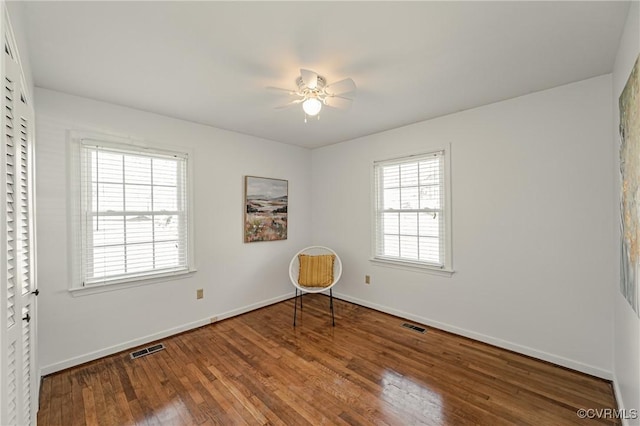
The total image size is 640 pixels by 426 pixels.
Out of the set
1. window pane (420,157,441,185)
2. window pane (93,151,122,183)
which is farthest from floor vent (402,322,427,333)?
window pane (93,151,122,183)

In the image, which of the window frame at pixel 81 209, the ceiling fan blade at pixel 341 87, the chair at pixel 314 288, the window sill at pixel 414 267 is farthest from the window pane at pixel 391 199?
the window frame at pixel 81 209

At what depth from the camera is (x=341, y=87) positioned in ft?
6.88

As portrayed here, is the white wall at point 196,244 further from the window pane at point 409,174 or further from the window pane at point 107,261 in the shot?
the window pane at point 409,174

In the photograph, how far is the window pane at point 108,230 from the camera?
2631 millimetres

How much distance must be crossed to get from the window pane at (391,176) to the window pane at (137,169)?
109 inches

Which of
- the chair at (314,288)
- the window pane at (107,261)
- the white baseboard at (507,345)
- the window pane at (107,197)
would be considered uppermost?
the window pane at (107,197)

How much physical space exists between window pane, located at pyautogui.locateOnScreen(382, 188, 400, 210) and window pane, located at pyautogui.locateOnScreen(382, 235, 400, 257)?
39cm

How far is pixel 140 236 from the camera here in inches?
114

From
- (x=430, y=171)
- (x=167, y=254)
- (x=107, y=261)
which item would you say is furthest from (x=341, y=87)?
(x=107, y=261)

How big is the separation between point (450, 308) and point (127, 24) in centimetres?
365

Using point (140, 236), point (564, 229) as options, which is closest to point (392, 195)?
point (564, 229)

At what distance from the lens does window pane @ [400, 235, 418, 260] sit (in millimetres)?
3434

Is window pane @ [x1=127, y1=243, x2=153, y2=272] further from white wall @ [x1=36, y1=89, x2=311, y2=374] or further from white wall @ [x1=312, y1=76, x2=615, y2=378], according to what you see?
white wall @ [x1=312, y1=76, x2=615, y2=378]

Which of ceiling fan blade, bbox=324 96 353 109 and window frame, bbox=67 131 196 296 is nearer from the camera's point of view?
ceiling fan blade, bbox=324 96 353 109
